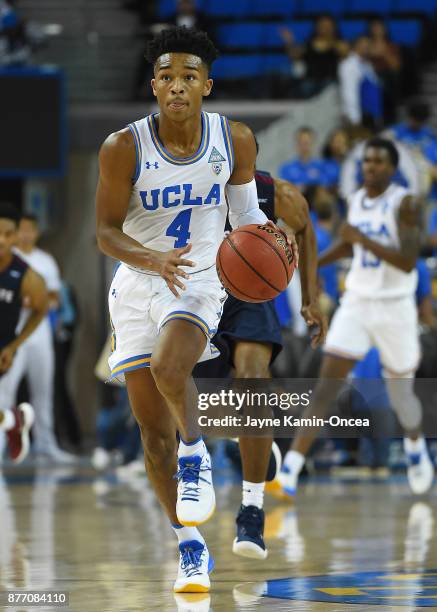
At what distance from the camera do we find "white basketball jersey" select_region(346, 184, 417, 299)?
367 inches

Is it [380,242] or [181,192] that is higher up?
[380,242]

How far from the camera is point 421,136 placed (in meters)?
15.4

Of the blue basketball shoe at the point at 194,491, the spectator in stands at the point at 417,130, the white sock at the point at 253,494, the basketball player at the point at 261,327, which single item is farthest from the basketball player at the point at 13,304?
the spectator in stands at the point at 417,130

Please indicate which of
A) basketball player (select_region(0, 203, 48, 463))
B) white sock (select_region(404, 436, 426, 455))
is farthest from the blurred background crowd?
white sock (select_region(404, 436, 426, 455))

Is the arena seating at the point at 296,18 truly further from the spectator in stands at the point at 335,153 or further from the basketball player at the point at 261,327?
the basketball player at the point at 261,327

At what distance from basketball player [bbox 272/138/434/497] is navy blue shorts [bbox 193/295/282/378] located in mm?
2179

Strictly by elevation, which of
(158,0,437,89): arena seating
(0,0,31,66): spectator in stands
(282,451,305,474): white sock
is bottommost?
(282,451,305,474): white sock

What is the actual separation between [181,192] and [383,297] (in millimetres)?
4293

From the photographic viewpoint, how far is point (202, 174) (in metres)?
5.35

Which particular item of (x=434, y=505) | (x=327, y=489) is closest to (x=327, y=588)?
(x=434, y=505)

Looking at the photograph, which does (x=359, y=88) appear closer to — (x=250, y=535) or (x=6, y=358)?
(x=6, y=358)

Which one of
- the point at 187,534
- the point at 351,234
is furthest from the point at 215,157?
the point at 351,234

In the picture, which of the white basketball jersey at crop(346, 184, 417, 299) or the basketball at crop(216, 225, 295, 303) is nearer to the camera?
the basketball at crop(216, 225, 295, 303)

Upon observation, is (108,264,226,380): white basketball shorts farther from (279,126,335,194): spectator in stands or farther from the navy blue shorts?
(279,126,335,194): spectator in stands
